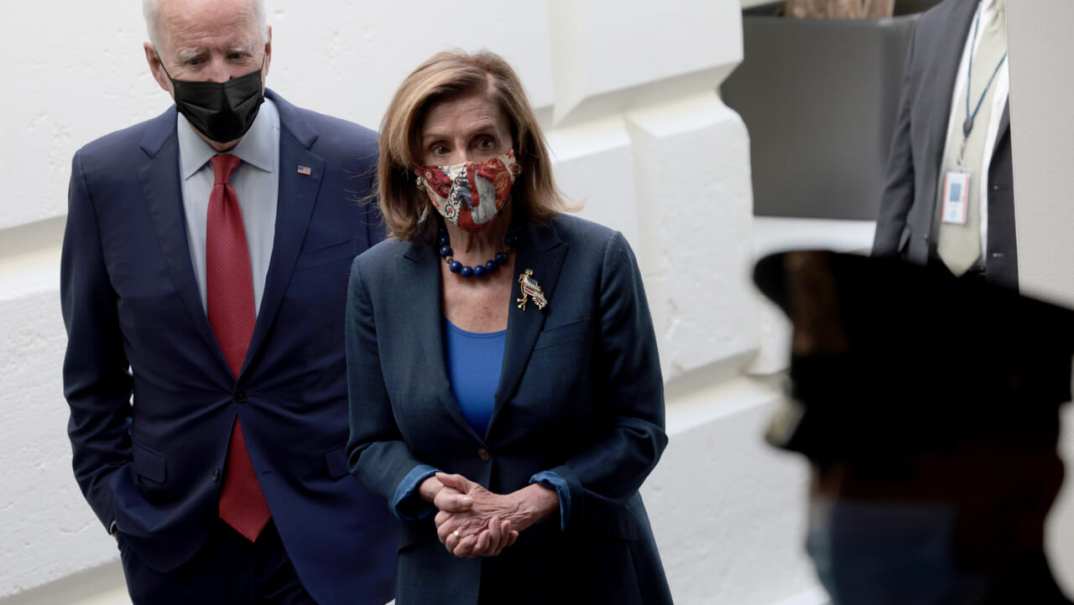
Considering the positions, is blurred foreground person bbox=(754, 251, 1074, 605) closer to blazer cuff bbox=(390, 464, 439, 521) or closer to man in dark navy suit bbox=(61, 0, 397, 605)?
blazer cuff bbox=(390, 464, 439, 521)

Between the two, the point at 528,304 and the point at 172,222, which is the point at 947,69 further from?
the point at 172,222

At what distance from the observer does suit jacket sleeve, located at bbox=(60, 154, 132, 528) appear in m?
3.28

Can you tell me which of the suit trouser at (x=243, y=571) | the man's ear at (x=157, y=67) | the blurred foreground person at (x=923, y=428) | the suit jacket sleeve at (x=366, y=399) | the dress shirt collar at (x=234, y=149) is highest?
the blurred foreground person at (x=923, y=428)

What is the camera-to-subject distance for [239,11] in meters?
A: 3.17

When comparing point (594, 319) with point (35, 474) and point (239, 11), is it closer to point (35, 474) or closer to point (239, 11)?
point (239, 11)

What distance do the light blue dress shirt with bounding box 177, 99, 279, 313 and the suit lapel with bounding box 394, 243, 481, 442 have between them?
0.42 metres

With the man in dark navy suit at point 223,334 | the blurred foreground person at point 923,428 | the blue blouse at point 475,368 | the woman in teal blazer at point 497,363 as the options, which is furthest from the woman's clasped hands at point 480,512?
the blurred foreground person at point 923,428

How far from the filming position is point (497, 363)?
291cm

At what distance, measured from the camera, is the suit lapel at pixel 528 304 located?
287 centimetres

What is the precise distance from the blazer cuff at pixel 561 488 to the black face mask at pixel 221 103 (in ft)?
2.87

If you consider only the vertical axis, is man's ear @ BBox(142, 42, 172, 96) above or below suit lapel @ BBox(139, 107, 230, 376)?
above

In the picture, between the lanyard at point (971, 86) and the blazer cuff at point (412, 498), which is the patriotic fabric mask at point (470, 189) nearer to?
the blazer cuff at point (412, 498)

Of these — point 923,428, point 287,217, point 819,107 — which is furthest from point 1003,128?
point 923,428

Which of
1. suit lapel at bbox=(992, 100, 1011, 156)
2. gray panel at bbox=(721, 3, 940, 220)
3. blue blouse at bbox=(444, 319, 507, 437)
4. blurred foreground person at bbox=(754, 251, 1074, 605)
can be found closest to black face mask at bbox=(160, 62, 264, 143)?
blue blouse at bbox=(444, 319, 507, 437)
